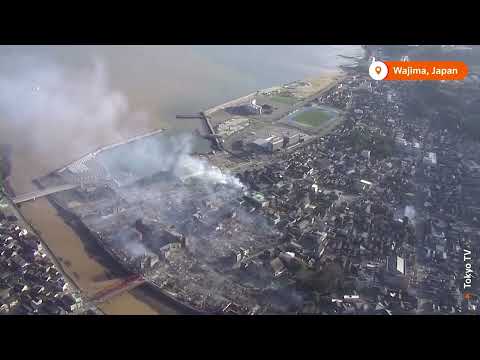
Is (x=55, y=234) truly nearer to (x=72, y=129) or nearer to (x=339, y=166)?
(x=72, y=129)

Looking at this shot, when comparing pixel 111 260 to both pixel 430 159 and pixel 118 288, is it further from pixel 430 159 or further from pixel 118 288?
pixel 430 159

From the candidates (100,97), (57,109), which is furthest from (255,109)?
(57,109)

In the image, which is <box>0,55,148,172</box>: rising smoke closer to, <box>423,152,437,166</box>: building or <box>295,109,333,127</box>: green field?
<box>295,109,333,127</box>: green field

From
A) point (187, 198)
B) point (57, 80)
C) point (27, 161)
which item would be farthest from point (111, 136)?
point (57, 80)

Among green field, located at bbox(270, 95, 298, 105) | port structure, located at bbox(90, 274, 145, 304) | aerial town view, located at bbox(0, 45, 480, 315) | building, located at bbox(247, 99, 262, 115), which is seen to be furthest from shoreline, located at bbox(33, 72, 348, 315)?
green field, located at bbox(270, 95, 298, 105)

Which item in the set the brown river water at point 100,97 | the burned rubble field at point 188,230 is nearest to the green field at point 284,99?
the brown river water at point 100,97

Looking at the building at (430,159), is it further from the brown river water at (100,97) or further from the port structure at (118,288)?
the port structure at (118,288)
